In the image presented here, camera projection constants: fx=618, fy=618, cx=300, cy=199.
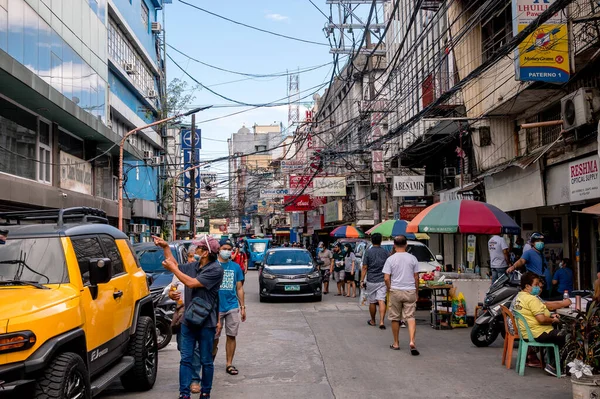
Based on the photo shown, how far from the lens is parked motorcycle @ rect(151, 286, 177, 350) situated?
1094cm

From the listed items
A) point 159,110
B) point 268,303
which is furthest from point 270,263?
point 159,110

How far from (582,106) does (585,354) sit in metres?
7.73

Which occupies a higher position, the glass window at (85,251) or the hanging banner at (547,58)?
the hanging banner at (547,58)

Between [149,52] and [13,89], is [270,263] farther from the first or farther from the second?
[149,52]

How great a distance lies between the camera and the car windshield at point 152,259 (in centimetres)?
1388

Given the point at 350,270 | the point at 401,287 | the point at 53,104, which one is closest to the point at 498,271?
the point at 401,287

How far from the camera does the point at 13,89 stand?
17.2 metres

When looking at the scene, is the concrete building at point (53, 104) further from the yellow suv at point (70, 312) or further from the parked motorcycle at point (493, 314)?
the parked motorcycle at point (493, 314)

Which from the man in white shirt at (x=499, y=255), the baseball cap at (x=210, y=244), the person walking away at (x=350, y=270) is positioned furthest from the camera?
the person walking away at (x=350, y=270)


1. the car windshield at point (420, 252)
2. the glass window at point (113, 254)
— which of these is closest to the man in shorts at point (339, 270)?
the car windshield at point (420, 252)

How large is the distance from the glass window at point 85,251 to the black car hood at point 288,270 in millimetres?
11781

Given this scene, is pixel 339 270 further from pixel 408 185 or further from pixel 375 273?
pixel 375 273

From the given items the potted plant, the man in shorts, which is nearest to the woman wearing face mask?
the potted plant

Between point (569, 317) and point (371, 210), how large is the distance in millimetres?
33078
